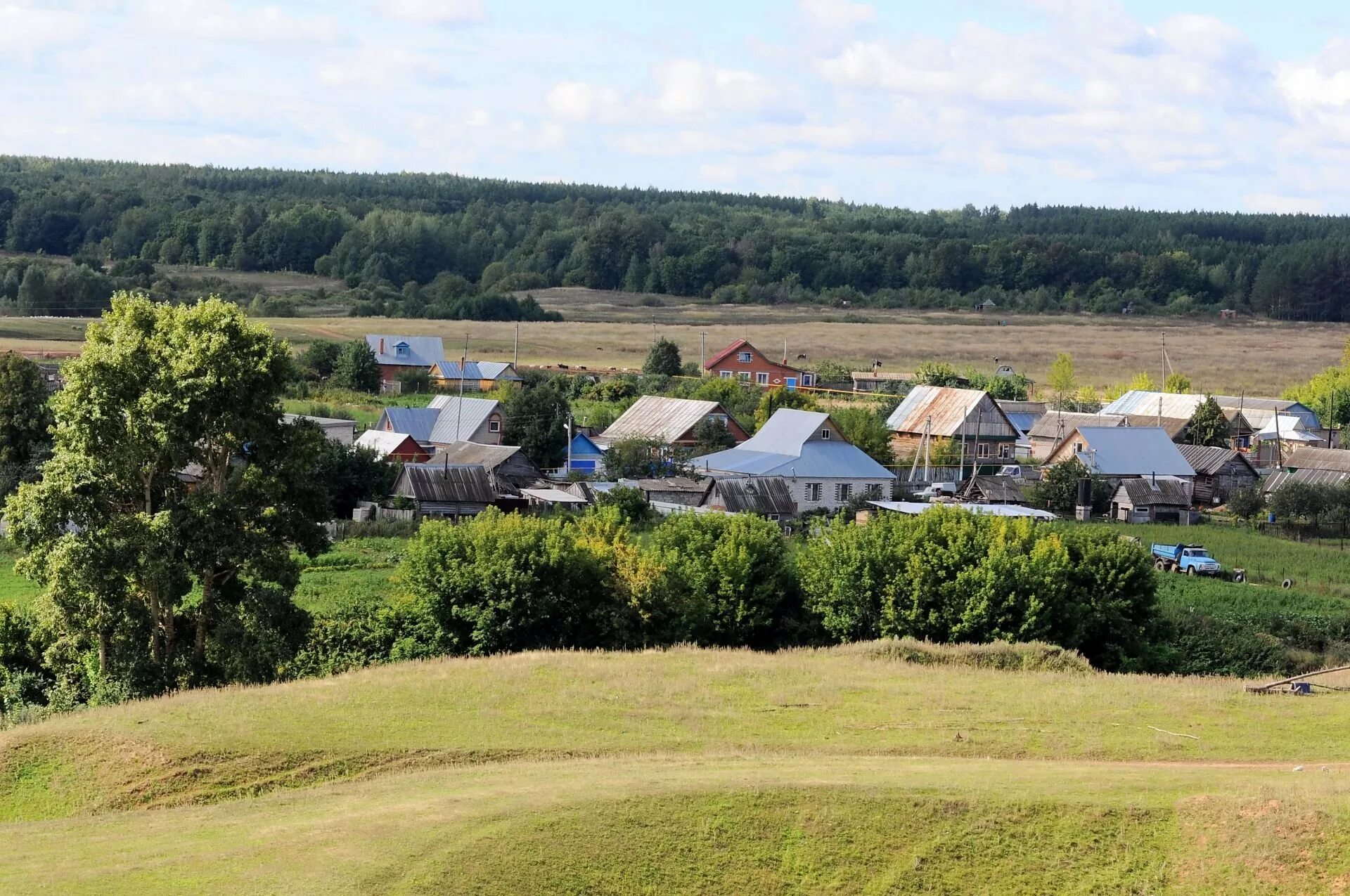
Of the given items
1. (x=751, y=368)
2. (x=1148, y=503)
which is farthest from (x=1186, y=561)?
(x=751, y=368)

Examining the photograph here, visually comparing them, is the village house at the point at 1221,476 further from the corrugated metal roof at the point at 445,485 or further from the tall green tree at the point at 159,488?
the tall green tree at the point at 159,488

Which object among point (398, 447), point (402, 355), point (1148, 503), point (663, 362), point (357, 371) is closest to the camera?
point (1148, 503)

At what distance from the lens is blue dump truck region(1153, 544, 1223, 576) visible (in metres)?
42.6

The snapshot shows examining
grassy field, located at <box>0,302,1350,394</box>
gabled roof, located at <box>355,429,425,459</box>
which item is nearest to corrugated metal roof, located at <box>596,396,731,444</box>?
gabled roof, located at <box>355,429,425,459</box>

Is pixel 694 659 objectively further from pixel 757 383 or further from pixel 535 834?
pixel 757 383

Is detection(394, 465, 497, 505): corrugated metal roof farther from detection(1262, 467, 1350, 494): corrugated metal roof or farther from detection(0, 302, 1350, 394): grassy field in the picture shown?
detection(0, 302, 1350, 394): grassy field

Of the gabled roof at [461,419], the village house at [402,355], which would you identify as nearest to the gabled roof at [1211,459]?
the gabled roof at [461,419]

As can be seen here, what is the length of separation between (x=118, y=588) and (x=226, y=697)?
4805mm

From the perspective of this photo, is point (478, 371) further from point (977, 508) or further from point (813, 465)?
point (977, 508)

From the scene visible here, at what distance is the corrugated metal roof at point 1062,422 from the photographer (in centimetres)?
6975

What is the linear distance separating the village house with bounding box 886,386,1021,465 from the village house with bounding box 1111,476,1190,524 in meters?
8.80

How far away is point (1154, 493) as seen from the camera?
5531cm

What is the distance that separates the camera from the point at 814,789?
17875mm

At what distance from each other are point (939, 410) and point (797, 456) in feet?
46.1
